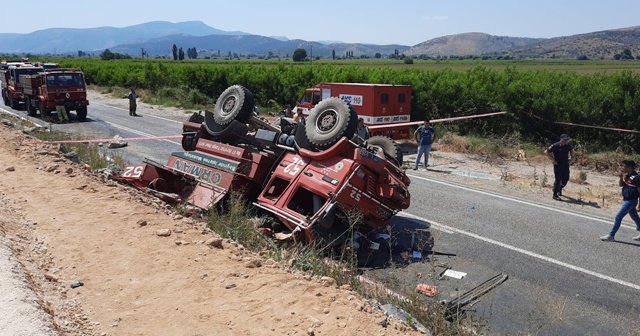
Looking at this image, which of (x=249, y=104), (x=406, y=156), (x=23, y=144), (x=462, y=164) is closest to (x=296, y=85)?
(x=406, y=156)

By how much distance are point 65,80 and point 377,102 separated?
1522 centimetres

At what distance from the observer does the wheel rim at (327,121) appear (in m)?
9.41

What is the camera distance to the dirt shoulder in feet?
17.0

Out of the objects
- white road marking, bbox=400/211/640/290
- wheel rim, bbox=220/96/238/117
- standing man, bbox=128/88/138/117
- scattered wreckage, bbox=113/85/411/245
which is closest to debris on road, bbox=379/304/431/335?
scattered wreckage, bbox=113/85/411/245

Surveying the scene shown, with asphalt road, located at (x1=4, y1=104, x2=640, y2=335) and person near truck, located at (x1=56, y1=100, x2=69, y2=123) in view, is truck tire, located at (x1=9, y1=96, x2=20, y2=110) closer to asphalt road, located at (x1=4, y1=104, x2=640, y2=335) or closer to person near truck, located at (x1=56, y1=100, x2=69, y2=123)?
person near truck, located at (x1=56, y1=100, x2=69, y2=123)

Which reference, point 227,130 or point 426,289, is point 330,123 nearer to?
point 227,130

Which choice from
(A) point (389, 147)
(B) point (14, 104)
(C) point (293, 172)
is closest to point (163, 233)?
(C) point (293, 172)

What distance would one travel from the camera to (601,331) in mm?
6605

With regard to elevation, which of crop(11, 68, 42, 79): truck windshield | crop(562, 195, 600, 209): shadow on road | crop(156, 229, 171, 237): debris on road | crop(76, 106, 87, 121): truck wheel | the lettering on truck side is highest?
crop(11, 68, 42, 79): truck windshield

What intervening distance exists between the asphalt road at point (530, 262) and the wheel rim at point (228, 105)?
12.8 ft

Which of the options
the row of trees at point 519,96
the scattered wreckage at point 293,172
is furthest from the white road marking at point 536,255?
the row of trees at point 519,96

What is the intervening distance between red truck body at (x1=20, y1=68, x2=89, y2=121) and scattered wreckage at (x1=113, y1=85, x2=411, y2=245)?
16762 millimetres

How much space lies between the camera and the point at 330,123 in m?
9.50

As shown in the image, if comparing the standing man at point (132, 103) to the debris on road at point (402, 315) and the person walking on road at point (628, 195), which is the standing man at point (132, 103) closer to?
the person walking on road at point (628, 195)
